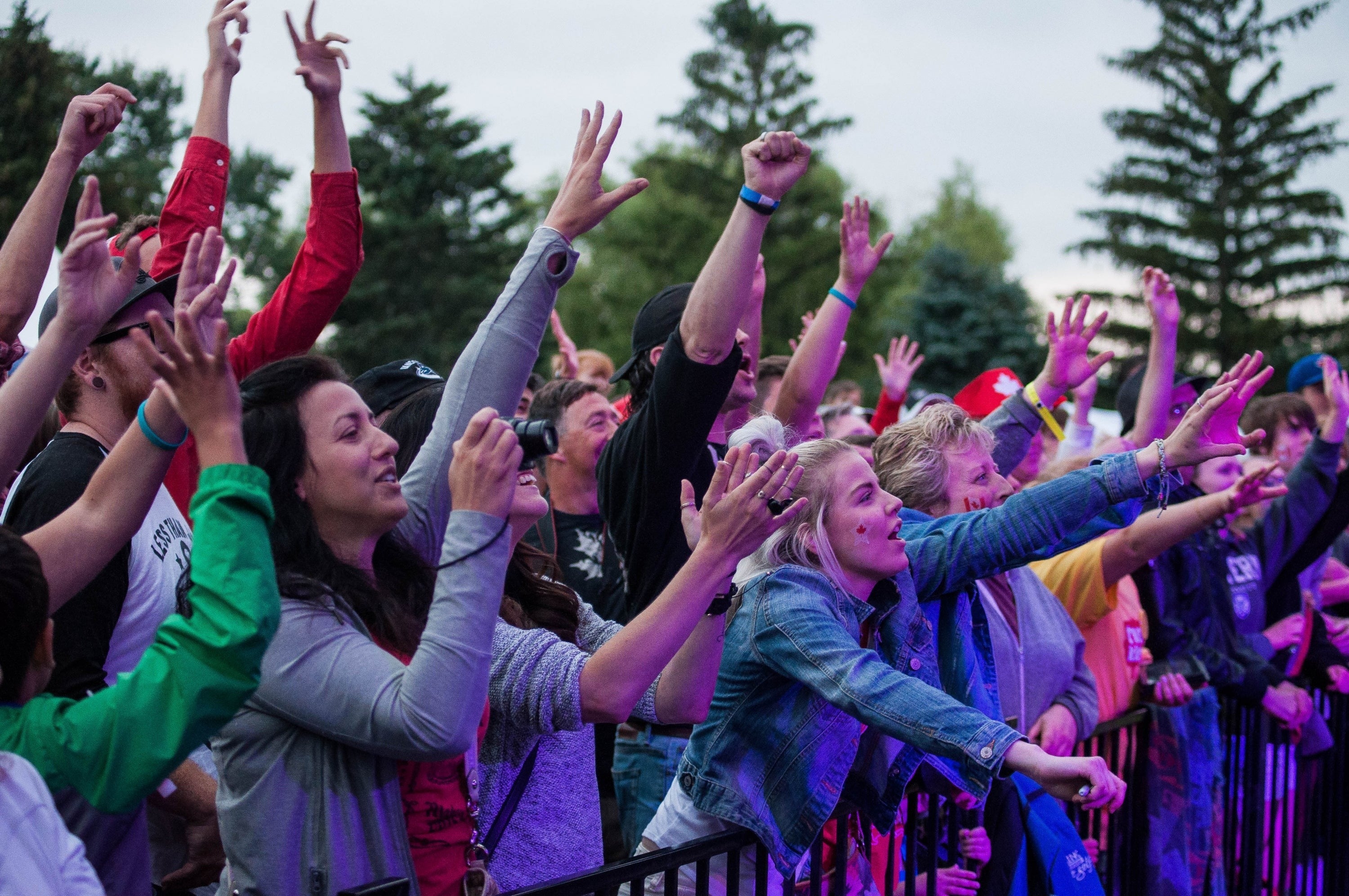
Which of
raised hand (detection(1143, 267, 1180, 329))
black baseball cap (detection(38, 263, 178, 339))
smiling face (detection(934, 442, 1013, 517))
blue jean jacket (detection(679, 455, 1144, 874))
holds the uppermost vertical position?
raised hand (detection(1143, 267, 1180, 329))

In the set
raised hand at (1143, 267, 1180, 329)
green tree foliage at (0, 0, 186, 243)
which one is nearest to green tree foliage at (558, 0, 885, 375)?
green tree foliage at (0, 0, 186, 243)

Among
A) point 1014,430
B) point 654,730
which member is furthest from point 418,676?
point 1014,430

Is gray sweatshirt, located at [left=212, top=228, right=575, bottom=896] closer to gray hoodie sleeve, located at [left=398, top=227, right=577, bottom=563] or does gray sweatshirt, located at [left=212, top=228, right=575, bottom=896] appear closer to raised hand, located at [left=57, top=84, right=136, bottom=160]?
gray hoodie sleeve, located at [left=398, top=227, right=577, bottom=563]

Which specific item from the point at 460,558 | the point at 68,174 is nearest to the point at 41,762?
the point at 460,558

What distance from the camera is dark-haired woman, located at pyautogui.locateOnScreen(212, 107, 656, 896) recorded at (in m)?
1.96

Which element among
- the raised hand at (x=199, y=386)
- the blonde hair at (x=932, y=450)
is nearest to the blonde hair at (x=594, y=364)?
the blonde hair at (x=932, y=450)

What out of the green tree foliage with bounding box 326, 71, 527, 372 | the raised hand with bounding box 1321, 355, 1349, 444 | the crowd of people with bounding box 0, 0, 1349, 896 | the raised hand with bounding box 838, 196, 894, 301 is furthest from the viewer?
the green tree foliage with bounding box 326, 71, 527, 372

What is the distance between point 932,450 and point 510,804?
5.75 ft

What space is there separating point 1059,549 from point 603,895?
1628mm

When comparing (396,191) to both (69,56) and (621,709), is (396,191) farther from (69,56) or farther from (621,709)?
(621,709)

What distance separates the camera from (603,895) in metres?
2.29

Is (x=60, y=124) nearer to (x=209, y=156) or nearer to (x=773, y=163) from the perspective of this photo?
(x=209, y=156)

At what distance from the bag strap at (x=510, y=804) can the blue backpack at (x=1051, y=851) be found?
4.59 ft

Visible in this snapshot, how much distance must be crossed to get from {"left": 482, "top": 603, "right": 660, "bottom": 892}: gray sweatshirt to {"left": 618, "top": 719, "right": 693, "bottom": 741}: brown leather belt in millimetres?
689
